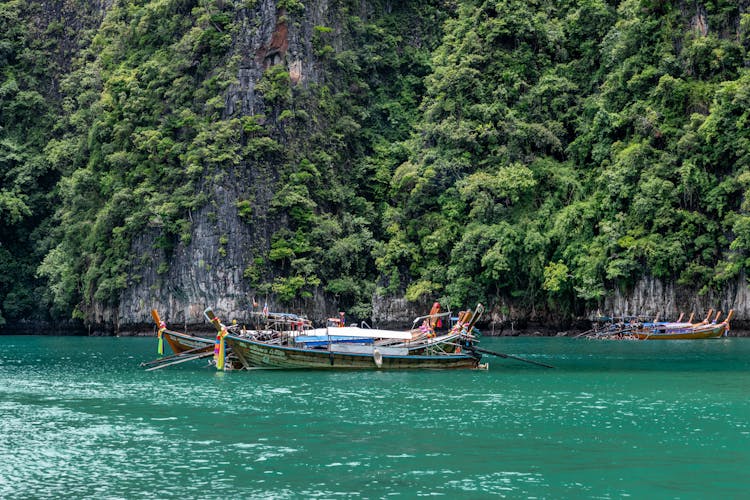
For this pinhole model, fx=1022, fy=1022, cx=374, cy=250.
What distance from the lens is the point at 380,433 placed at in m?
21.1

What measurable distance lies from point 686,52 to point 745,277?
43.8 ft

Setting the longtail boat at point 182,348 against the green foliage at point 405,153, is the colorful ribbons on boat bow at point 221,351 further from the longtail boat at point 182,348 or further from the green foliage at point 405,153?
the green foliage at point 405,153

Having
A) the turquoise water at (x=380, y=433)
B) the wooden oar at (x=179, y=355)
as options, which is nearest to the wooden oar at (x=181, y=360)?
the wooden oar at (x=179, y=355)

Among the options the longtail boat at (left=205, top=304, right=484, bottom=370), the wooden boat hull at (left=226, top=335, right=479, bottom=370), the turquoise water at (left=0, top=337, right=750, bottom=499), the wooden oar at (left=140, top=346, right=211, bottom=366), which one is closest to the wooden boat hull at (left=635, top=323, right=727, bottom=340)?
the turquoise water at (left=0, top=337, right=750, bottom=499)

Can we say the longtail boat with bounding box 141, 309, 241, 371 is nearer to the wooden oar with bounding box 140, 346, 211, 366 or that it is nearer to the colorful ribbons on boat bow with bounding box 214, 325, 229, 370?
the wooden oar with bounding box 140, 346, 211, 366

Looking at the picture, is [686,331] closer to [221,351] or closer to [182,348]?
→ [182,348]

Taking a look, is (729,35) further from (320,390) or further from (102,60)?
(102,60)

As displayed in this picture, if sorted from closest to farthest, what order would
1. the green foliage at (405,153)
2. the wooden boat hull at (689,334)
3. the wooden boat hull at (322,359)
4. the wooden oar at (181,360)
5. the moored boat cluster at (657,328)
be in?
the wooden boat hull at (322,359)
the wooden oar at (181,360)
the wooden boat hull at (689,334)
the moored boat cluster at (657,328)
the green foliage at (405,153)

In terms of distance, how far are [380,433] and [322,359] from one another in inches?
529

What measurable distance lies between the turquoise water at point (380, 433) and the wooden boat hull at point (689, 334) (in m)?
→ 15.3

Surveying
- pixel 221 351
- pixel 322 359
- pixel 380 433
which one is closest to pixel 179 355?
pixel 221 351

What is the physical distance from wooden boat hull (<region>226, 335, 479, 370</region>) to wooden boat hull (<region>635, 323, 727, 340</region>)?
19.6 m

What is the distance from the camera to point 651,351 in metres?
43.0

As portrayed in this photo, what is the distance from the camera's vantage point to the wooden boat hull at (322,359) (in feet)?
113
